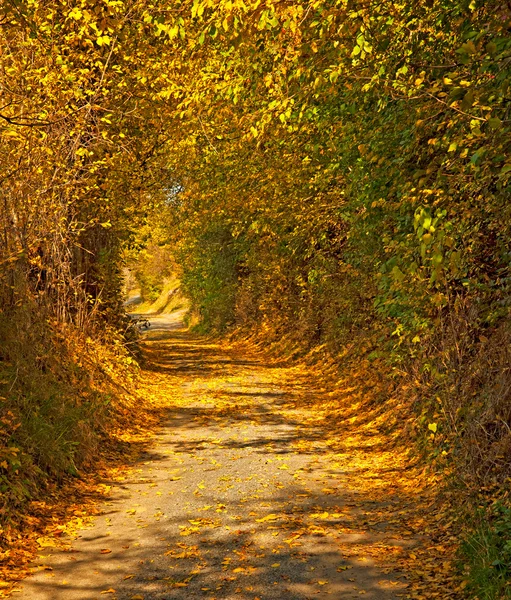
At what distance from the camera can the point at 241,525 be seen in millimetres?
8492

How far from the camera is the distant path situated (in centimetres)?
680

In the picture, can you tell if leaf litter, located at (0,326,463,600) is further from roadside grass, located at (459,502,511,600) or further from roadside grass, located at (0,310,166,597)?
roadside grass, located at (459,502,511,600)

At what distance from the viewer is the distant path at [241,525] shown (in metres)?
6.80

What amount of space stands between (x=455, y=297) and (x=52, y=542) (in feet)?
18.5

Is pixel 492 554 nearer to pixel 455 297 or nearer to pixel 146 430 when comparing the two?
pixel 455 297

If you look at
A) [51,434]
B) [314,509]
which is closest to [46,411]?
[51,434]

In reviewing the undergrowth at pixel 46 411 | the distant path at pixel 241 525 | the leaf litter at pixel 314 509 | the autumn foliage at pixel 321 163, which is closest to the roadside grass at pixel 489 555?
the leaf litter at pixel 314 509

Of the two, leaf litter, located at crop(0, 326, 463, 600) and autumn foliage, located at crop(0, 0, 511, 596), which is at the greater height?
autumn foliage, located at crop(0, 0, 511, 596)

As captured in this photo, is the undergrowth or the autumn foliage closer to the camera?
the autumn foliage

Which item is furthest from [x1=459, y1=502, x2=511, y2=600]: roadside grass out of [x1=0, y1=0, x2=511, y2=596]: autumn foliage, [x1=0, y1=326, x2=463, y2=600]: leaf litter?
[x1=0, y1=0, x2=511, y2=596]: autumn foliage

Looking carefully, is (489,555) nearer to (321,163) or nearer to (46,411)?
(46,411)

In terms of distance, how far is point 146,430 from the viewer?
1412cm

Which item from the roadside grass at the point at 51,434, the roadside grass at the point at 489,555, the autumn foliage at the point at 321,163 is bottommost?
the roadside grass at the point at 489,555

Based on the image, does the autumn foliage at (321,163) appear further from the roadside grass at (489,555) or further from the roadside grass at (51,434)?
the roadside grass at (489,555)
